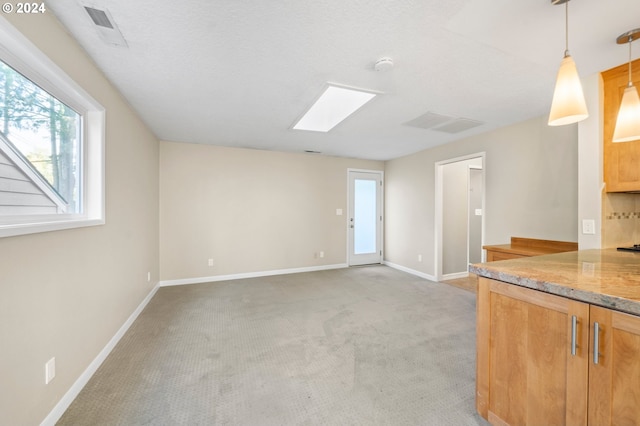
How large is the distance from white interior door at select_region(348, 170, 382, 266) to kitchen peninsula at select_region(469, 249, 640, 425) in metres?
4.10

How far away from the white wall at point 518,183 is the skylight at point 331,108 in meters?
2.16

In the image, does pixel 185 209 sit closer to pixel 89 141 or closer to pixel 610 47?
pixel 89 141

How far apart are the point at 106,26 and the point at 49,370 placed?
2.09 metres

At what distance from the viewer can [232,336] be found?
100 inches

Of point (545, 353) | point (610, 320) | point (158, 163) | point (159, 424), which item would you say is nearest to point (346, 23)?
point (610, 320)

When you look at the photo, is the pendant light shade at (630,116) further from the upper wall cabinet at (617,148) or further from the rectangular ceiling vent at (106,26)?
the rectangular ceiling vent at (106,26)

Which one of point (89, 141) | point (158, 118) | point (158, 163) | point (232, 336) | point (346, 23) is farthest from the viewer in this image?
point (158, 163)

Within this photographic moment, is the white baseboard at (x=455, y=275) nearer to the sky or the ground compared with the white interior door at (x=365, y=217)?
nearer to the ground

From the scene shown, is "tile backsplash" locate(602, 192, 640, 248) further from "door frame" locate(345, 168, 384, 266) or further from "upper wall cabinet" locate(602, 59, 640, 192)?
"door frame" locate(345, 168, 384, 266)

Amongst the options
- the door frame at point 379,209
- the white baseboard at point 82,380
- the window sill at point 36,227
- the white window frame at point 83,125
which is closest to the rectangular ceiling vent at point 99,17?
the white window frame at point 83,125

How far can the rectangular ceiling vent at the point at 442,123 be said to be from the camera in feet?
10.3

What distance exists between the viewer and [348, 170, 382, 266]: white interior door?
5625mm

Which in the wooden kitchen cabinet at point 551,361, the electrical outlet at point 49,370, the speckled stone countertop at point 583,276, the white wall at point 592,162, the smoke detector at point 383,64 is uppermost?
the smoke detector at point 383,64

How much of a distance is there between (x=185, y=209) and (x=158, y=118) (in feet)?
5.43
